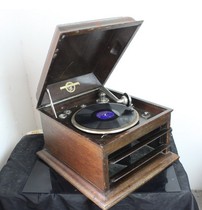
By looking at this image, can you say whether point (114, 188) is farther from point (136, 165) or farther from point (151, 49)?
point (151, 49)

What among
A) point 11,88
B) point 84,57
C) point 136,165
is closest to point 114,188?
point 136,165

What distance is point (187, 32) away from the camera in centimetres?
141

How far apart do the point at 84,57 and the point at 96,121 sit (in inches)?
12.0

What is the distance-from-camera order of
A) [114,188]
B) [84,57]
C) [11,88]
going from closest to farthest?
[114,188] → [84,57] → [11,88]

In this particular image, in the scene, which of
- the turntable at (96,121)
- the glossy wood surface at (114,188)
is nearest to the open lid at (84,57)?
the turntable at (96,121)

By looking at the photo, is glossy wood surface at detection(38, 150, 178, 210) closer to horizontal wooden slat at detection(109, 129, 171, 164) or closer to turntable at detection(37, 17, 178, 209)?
turntable at detection(37, 17, 178, 209)

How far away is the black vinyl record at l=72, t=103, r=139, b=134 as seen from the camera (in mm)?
923

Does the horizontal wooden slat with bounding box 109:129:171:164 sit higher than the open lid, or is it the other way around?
the open lid

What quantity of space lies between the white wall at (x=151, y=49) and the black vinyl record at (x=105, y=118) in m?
0.51

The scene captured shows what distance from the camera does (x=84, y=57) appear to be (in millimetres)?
1122

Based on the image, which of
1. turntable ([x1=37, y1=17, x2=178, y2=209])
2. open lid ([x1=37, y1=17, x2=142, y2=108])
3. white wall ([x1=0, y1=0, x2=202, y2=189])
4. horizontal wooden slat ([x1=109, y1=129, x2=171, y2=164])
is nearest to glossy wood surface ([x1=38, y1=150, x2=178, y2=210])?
turntable ([x1=37, y1=17, x2=178, y2=209])

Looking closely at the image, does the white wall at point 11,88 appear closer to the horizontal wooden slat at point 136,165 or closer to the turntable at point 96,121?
the turntable at point 96,121

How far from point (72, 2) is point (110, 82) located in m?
0.49

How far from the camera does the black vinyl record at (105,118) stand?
0.92m
